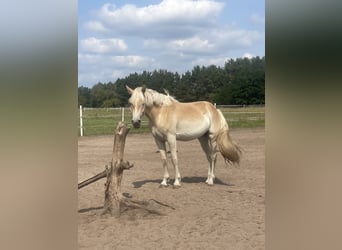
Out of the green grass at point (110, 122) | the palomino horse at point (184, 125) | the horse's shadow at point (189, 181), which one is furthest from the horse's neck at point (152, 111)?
the green grass at point (110, 122)

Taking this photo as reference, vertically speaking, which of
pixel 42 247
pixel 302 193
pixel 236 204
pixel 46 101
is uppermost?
pixel 46 101

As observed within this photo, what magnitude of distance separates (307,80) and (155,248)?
239 centimetres

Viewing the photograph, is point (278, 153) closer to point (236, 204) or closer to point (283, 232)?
point (283, 232)

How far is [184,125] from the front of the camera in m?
5.29

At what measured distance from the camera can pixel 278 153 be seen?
0.68 m

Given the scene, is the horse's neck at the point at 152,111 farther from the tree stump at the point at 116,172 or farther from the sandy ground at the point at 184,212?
the tree stump at the point at 116,172

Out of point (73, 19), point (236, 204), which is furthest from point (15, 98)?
point (236, 204)

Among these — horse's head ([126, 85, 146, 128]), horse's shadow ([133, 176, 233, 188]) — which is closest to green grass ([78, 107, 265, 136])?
horse's shadow ([133, 176, 233, 188])

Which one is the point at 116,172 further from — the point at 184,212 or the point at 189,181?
the point at 189,181

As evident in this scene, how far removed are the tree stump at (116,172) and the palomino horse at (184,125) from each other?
4.79 ft

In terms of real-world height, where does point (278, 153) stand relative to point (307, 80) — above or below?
below

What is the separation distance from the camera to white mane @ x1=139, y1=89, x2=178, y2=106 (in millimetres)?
4987

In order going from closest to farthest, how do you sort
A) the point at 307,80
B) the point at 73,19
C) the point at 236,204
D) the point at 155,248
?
the point at 307,80
the point at 73,19
the point at 155,248
the point at 236,204

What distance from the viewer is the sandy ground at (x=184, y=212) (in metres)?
2.94
